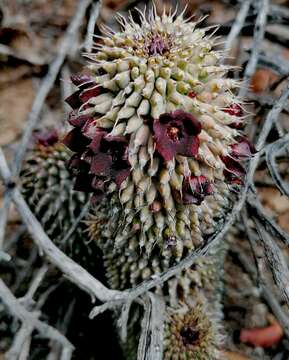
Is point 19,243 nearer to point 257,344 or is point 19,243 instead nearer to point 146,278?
point 146,278

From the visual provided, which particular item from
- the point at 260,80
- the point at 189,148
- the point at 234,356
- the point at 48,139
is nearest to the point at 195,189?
the point at 189,148

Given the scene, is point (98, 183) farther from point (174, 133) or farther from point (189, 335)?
point (189, 335)

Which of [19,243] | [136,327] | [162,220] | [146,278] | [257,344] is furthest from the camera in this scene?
[19,243]

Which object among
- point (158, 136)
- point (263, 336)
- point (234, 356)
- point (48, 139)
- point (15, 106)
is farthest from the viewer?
point (15, 106)

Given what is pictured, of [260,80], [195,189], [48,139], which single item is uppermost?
[195,189]

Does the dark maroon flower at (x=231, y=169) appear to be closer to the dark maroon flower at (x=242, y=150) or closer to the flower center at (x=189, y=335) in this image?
the dark maroon flower at (x=242, y=150)

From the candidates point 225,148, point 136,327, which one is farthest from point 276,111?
point 136,327
